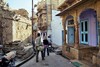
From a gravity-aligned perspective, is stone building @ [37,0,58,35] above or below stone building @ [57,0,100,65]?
above

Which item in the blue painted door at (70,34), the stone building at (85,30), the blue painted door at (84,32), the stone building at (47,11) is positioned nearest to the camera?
the stone building at (85,30)

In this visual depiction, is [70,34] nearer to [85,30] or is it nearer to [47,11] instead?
[85,30]

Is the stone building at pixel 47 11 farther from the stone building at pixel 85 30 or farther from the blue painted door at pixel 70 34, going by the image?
the stone building at pixel 85 30

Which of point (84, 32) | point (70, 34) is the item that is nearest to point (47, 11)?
point (70, 34)

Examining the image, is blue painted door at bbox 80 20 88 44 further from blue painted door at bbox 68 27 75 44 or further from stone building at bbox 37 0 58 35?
stone building at bbox 37 0 58 35

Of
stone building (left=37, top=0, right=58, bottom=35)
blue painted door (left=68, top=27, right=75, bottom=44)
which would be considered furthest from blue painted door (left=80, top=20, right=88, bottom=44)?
stone building (left=37, top=0, right=58, bottom=35)

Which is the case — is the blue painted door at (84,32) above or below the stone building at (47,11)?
below

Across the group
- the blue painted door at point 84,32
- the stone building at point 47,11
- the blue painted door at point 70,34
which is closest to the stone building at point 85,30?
the blue painted door at point 84,32

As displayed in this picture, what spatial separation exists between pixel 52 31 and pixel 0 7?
563 inches

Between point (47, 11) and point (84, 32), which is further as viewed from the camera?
point (47, 11)

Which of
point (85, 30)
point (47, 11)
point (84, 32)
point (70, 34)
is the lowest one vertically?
point (70, 34)

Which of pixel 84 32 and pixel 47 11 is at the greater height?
pixel 47 11

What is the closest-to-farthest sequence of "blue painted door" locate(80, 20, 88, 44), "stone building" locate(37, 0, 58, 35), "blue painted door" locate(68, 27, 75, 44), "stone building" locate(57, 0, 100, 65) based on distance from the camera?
"stone building" locate(57, 0, 100, 65)
"blue painted door" locate(80, 20, 88, 44)
"blue painted door" locate(68, 27, 75, 44)
"stone building" locate(37, 0, 58, 35)

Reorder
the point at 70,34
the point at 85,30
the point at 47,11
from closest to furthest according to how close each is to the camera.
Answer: the point at 85,30 → the point at 70,34 → the point at 47,11
